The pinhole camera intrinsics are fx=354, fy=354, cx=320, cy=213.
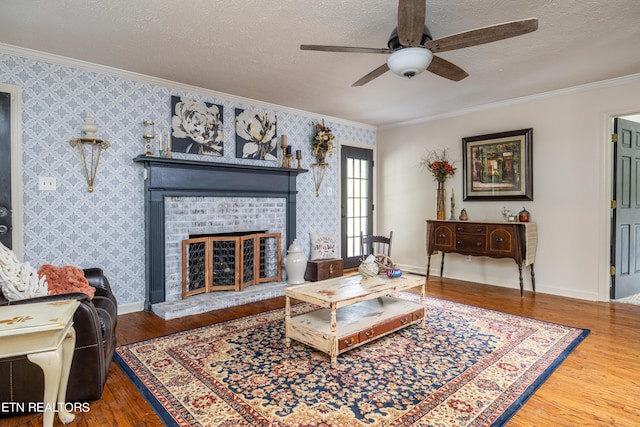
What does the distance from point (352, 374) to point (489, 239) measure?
298 cm

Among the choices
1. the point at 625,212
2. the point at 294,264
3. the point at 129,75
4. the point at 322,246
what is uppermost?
the point at 129,75

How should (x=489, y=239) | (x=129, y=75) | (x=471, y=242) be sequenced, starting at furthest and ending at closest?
1. (x=471, y=242)
2. (x=489, y=239)
3. (x=129, y=75)

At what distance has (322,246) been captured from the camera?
17.9ft

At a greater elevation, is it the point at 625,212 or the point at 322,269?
the point at 625,212

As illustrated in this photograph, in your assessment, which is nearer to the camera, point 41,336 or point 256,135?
point 41,336

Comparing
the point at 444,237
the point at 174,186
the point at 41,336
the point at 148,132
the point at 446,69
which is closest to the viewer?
the point at 41,336

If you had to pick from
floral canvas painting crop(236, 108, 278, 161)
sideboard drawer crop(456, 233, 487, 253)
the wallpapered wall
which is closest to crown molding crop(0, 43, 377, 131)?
the wallpapered wall

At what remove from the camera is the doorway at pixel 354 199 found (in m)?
6.02

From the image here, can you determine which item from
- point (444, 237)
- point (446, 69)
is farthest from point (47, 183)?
point (444, 237)

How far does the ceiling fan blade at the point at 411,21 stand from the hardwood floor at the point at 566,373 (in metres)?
2.26

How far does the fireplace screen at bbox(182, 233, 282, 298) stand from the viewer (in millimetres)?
4078

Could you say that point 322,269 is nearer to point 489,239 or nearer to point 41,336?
point 489,239

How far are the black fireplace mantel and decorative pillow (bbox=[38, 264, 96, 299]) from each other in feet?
3.77

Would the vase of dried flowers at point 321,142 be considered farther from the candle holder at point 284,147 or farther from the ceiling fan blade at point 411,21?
the ceiling fan blade at point 411,21
